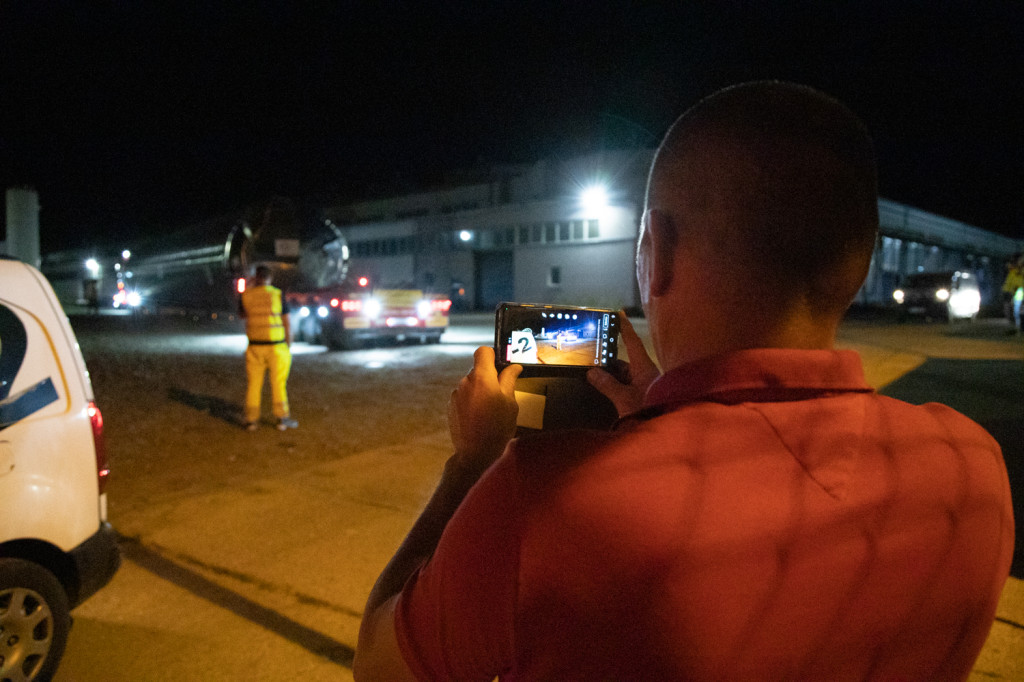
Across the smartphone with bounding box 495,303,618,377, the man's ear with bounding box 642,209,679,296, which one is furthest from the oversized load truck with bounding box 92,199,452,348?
the man's ear with bounding box 642,209,679,296

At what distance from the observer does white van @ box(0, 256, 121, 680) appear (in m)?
2.76

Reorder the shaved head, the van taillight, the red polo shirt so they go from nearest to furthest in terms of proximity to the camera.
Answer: the red polo shirt, the shaved head, the van taillight

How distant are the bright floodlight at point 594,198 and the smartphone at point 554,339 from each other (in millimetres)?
31959

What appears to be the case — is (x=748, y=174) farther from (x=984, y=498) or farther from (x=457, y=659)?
(x=457, y=659)

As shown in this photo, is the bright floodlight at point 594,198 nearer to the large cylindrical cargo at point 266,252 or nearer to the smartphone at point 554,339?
the large cylindrical cargo at point 266,252

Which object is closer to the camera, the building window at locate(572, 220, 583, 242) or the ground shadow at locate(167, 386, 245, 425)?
the ground shadow at locate(167, 386, 245, 425)

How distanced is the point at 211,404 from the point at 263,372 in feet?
7.12

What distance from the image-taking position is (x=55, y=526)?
2.93m

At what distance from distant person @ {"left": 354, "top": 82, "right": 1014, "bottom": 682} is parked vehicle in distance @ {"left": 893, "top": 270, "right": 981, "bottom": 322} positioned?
29598 millimetres

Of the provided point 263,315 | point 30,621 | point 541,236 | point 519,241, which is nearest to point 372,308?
point 263,315

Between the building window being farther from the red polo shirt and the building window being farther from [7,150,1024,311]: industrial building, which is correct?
the red polo shirt

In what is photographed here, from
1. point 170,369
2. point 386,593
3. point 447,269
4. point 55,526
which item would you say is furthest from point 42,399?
point 447,269

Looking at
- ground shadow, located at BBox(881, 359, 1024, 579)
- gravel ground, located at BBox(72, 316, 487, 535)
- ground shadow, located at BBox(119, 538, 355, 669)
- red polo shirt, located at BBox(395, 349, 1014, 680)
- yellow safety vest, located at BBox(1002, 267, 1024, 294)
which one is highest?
yellow safety vest, located at BBox(1002, 267, 1024, 294)

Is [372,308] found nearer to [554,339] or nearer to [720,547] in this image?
[554,339]
